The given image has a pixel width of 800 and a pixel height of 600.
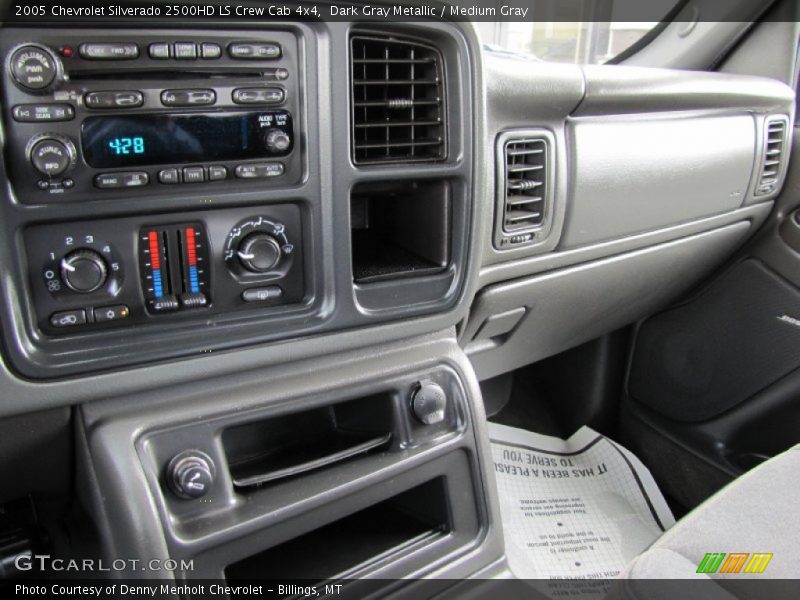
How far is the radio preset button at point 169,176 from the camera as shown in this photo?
0.65 meters

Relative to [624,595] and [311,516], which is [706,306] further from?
[311,516]

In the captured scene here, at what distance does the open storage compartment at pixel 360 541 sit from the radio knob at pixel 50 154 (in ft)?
1.63

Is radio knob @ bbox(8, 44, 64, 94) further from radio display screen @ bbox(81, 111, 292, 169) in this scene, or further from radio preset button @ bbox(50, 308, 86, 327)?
radio preset button @ bbox(50, 308, 86, 327)

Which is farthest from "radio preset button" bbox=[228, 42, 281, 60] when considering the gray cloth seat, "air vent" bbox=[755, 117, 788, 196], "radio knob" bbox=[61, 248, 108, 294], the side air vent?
"air vent" bbox=[755, 117, 788, 196]

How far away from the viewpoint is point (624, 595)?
696 mm

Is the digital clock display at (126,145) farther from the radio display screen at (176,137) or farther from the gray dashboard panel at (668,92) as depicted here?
the gray dashboard panel at (668,92)

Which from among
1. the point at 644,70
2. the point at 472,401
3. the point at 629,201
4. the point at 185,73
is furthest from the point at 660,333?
the point at 185,73

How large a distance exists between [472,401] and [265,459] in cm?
28

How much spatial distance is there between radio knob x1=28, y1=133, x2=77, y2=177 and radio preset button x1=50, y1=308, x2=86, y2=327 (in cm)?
13

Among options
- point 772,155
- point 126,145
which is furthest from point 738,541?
point 772,155

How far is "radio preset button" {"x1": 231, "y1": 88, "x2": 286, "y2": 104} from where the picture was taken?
2.19 ft

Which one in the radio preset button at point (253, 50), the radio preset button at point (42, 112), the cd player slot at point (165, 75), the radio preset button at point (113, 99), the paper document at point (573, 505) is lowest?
the paper document at point (573, 505)

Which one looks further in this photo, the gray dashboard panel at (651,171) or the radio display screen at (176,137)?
the gray dashboard panel at (651,171)

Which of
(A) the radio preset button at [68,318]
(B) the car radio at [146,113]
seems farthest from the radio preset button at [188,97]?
(A) the radio preset button at [68,318]
